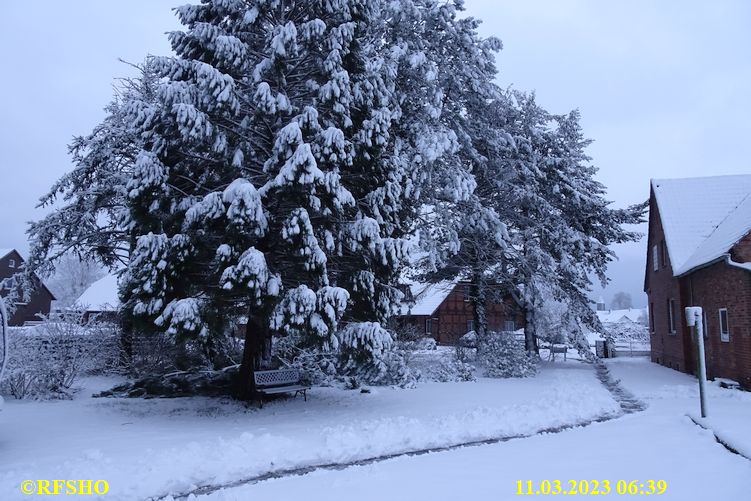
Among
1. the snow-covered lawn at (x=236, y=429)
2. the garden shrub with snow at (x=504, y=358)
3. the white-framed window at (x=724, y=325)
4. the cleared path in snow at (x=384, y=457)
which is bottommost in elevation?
the cleared path in snow at (x=384, y=457)

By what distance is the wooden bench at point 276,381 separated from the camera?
12.3 meters

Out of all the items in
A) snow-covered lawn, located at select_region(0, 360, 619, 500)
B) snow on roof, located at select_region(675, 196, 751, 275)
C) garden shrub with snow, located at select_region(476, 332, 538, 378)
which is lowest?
snow-covered lawn, located at select_region(0, 360, 619, 500)

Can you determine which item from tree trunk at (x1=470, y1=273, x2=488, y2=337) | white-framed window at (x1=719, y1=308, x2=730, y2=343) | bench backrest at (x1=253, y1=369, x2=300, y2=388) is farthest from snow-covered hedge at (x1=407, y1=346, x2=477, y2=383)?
white-framed window at (x1=719, y1=308, x2=730, y2=343)

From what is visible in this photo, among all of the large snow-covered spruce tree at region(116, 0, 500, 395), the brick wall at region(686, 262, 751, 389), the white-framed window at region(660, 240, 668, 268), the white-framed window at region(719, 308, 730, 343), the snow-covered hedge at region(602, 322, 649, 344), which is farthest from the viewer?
the snow-covered hedge at region(602, 322, 649, 344)

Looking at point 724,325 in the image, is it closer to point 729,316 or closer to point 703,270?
point 729,316

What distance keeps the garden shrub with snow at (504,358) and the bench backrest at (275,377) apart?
9.38 m

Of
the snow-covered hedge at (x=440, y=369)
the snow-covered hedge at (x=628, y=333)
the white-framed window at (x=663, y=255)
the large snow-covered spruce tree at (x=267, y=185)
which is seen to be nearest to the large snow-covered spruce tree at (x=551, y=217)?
the white-framed window at (x=663, y=255)

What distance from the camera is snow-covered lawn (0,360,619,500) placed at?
6855 mm

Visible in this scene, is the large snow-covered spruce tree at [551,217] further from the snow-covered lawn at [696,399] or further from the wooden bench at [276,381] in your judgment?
the wooden bench at [276,381]

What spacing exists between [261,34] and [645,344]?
4449cm

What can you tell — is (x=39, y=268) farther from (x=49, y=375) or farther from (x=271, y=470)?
(x=271, y=470)

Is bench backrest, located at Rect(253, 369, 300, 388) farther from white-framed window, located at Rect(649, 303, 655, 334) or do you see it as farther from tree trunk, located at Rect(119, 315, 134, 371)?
white-framed window, located at Rect(649, 303, 655, 334)

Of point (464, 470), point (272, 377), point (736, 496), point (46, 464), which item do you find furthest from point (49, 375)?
point (736, 496)

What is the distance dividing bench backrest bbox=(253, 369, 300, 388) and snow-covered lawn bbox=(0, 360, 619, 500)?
0.51 metres
